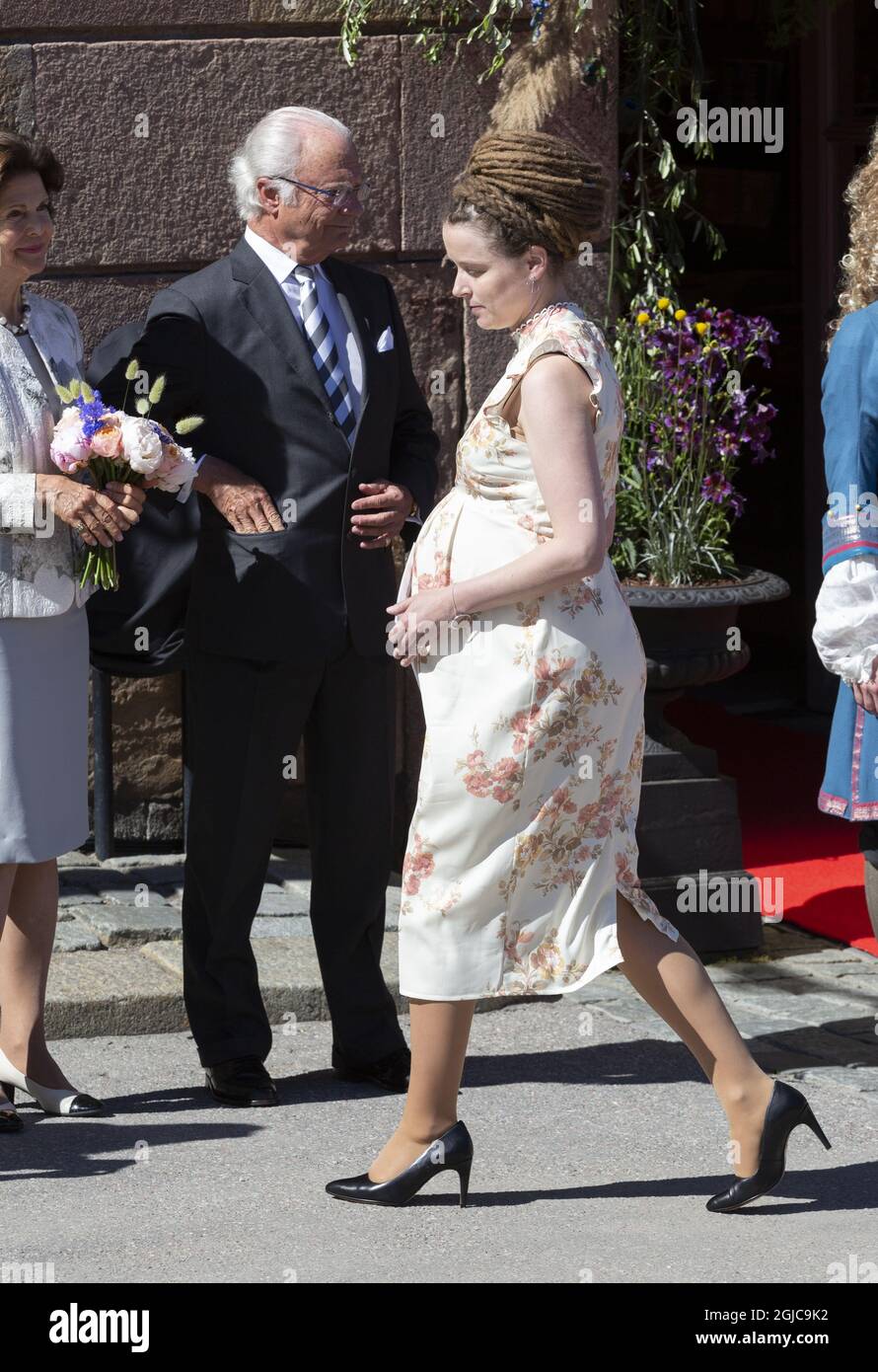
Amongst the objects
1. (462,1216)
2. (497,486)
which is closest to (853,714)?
(497,486)

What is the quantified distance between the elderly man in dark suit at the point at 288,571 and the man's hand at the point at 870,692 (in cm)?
127

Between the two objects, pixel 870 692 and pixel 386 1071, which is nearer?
pixel 870 692

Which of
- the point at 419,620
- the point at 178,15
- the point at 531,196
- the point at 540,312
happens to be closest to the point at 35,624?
the point at 419,620

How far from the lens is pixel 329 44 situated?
6.42m

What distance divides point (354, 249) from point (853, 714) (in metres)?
3.14

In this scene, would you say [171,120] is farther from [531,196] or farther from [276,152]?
[531,196]

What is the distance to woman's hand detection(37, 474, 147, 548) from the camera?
4246 mm

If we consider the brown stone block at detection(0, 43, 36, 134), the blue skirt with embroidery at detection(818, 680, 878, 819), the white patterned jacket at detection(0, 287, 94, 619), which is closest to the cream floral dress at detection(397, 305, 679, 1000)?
the blue skirt with embroidery at detection(818, 680, 878, 819)

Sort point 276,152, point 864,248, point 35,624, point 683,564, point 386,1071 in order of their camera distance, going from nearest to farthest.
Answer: point 864,248 < point 35,624 < point 276,152 < point 386,1071 < point 683,564

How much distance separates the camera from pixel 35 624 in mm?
4391

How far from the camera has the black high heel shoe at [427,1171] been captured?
12.8 feet

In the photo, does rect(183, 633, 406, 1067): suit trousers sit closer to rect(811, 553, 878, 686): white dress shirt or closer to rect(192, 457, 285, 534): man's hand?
rect(192, 457, 285, 534): man's hand

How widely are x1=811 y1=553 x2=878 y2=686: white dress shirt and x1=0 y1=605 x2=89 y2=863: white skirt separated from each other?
1.62 metres

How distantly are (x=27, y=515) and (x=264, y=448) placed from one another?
1.86ft
